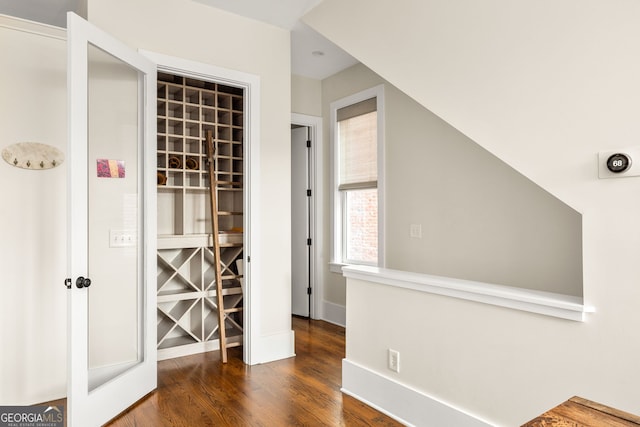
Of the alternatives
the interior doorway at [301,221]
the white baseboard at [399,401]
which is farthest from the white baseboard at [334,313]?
the white baseboard at [399,401]

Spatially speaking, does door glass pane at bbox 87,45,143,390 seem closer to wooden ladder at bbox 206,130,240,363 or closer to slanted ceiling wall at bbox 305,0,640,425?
wooden ladder at bbox 206,130,240,363

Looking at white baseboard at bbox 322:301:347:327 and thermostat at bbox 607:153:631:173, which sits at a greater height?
thermostat at bbox 607:153:631:173

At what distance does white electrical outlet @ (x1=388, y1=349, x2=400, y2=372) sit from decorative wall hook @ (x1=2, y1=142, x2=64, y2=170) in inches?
97.5

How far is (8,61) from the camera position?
2592 mm

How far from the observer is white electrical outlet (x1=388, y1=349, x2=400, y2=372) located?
2486 millimetres

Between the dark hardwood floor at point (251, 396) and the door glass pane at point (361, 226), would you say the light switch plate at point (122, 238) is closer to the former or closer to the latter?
the dark hardwood floor at point (251, 396)

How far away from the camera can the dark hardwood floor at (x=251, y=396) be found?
2.46m

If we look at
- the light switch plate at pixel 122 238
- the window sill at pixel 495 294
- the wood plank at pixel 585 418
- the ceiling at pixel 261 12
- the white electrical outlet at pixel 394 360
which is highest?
the ceiling at pixel 261 12

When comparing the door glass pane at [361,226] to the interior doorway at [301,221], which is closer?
the door glass pane at [361,226]

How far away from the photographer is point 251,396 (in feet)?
9.20

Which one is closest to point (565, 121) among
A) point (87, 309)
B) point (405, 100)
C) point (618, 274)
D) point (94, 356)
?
point (618, 274)

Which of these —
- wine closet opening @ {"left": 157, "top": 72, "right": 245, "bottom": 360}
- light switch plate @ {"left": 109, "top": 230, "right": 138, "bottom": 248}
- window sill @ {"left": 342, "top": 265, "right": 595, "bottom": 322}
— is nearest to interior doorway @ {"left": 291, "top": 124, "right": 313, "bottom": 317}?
wine closet opening @ {"left": 157, "top": 72, "right": 245, "bottom": 360}

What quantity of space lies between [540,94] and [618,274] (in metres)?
0.78

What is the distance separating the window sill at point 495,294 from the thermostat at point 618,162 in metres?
0.55
